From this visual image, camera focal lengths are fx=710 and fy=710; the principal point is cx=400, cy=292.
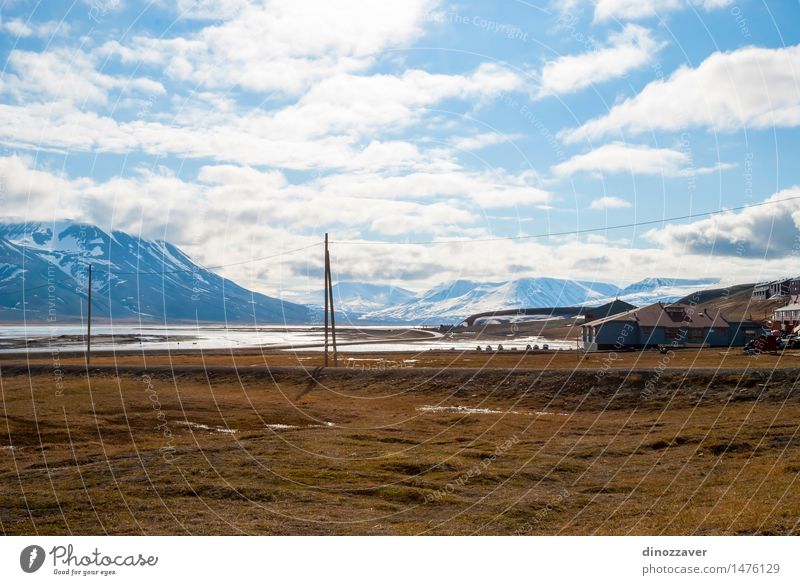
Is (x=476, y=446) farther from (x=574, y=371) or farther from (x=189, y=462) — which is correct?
(x=574, y=371)

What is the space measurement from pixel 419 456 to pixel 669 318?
8124 centimetres

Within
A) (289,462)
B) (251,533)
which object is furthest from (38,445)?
(251,533)

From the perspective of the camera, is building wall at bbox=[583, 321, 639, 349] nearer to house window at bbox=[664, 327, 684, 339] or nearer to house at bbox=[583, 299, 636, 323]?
house window at bbox=[664, 327, 684, 339]

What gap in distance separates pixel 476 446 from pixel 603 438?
7.37m

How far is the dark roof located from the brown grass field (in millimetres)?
47213

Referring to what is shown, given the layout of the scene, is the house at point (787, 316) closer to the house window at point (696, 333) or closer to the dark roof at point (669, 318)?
the dark roof at point (669, 318)

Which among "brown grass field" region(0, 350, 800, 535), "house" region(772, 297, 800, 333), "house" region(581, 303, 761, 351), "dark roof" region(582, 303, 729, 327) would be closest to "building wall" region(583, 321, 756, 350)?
"house" region(581, 303, 761, 351)

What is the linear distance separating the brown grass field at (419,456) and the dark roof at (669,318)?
155ft

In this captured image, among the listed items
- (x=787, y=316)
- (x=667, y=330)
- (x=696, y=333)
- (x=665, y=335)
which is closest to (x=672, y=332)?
(x=667, y=330)

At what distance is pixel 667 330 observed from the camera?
101938mm

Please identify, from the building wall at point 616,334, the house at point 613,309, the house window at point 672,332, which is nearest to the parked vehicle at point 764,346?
the house window at point 672,332

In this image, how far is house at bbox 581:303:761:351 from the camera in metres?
101

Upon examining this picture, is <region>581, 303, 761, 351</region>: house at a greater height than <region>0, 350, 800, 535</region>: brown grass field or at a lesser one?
greater

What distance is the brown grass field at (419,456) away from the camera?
20859 millimetres
